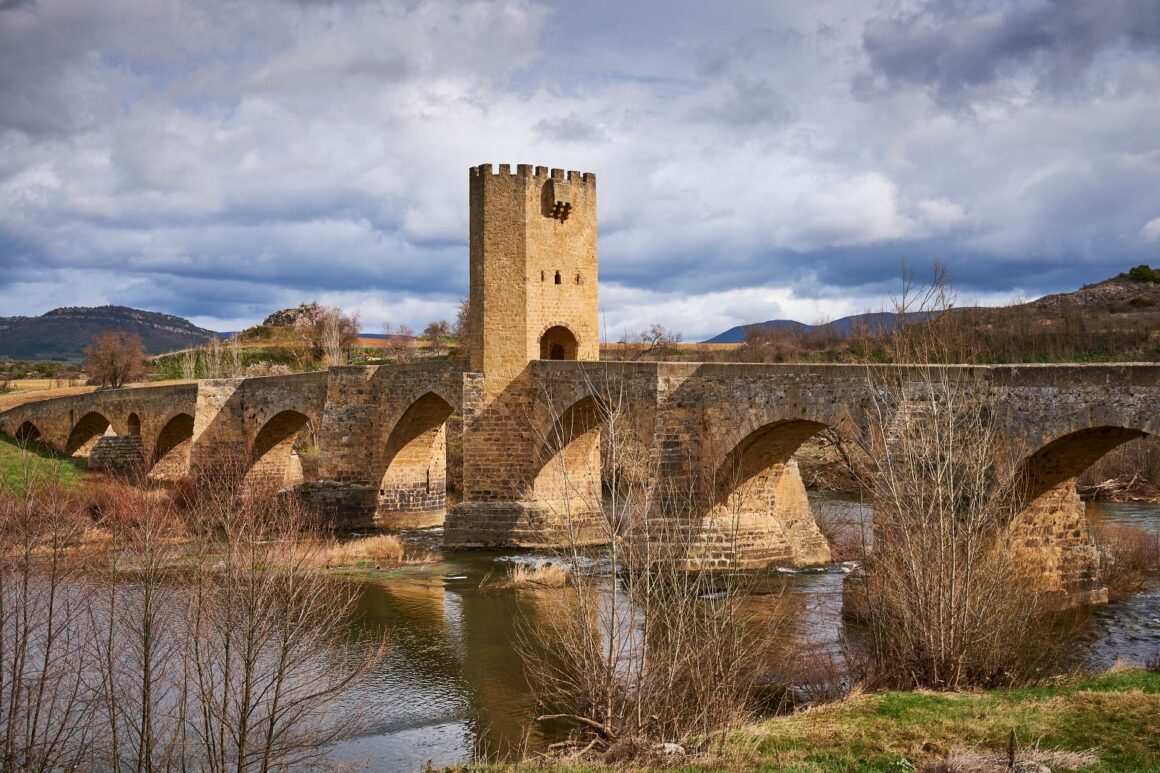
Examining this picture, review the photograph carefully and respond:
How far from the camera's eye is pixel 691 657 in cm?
1078

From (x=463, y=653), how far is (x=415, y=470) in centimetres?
1505

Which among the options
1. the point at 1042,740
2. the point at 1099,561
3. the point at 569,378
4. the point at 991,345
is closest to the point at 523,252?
the point at 569,378

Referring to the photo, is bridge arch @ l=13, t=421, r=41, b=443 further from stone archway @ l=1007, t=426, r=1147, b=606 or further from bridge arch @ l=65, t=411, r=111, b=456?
stone archway @ l=1007, t=426, r=1147, b=606

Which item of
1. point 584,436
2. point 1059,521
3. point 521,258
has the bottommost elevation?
point 1059,521

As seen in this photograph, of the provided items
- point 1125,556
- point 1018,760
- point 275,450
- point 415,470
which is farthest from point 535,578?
point 275,450

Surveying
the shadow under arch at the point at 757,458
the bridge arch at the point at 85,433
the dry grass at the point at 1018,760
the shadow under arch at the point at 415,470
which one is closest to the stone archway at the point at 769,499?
the shadow under arch at the point at 757,458

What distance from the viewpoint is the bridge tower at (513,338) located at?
24.6 metres

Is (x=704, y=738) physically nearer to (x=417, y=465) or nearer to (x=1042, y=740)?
(x=1042, y=740)

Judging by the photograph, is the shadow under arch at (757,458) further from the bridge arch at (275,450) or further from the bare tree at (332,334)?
the bare tree at (332,334)

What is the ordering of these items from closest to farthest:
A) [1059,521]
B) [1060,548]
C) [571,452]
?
1. [1059,521]
2. [1060,548]
3. [571,452]

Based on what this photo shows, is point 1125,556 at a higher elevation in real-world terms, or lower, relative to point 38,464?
lower

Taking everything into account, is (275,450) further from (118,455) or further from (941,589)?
(941,589)

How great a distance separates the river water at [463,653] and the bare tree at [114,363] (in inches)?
1487

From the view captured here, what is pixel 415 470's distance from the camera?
3055cm
